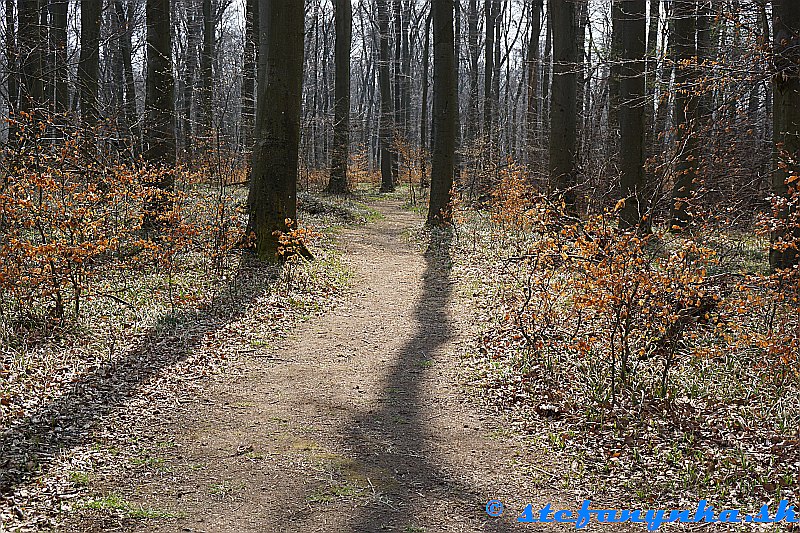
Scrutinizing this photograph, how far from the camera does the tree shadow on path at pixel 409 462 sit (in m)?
4.35

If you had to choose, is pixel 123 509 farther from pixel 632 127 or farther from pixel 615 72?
pixel 615 72

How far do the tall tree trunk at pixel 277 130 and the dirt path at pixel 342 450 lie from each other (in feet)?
10.6

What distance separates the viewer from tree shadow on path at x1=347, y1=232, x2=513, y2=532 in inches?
171

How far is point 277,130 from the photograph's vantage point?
1156 cm

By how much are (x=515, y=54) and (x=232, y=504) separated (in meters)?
44.2

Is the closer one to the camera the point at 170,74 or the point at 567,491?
the point at 567,491

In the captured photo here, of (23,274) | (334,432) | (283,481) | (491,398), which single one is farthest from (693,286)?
(23,274)

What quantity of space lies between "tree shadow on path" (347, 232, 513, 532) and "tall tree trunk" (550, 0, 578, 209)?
8394 mm

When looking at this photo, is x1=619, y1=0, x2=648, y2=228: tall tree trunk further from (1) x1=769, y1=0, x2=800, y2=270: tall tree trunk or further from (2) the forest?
(1) x1=769, y1=0, x2=800, y2=270: tall tree trunk

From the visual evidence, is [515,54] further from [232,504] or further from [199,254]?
[232,504]

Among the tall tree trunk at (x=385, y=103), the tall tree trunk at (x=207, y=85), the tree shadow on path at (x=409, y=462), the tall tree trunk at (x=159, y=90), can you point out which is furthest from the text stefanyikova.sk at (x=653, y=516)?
the tall tree trunk at (x=385, y=103)

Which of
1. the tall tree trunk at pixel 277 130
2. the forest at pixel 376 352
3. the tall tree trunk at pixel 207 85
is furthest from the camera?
the tall tree trunk at pixel 207 85

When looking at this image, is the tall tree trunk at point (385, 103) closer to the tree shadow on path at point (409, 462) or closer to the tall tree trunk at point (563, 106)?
the tall tree trunk at point (563, 106)

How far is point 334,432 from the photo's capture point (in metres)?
5.77
